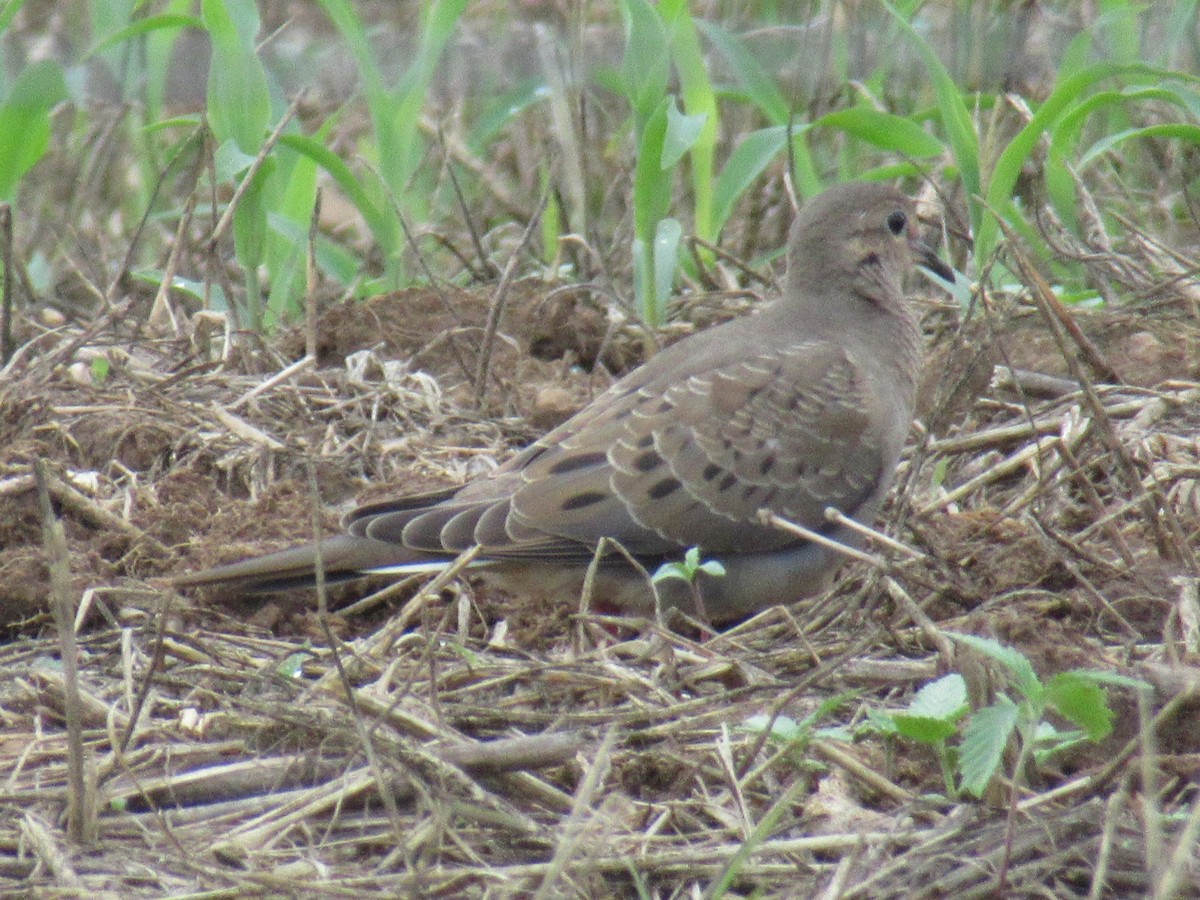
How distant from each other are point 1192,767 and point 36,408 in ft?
9.72

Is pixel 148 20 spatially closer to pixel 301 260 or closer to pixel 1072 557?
pixel 301 260

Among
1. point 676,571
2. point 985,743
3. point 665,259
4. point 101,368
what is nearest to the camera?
point 985,743

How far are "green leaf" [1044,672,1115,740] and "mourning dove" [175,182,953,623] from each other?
1.56 meters

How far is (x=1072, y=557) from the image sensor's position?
350 cm

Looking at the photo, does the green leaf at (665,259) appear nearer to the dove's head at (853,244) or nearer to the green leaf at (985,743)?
the dove's head at (853,244)

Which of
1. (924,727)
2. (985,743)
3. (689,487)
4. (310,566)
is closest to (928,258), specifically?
(689,487)

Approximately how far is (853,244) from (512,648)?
183 cm

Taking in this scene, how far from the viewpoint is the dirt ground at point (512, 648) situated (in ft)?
8.08

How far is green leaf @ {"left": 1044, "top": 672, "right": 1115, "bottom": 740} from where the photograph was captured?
7.71 feet

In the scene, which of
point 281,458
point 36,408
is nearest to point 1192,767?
point 281,458

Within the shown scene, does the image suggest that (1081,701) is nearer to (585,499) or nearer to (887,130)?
(585,499)

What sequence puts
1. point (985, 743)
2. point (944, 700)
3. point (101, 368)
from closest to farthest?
point (985, 743) < point (944, 700) < point (101, 368)

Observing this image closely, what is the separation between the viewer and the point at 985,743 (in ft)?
7.77

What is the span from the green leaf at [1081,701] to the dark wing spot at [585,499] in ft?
5.82
